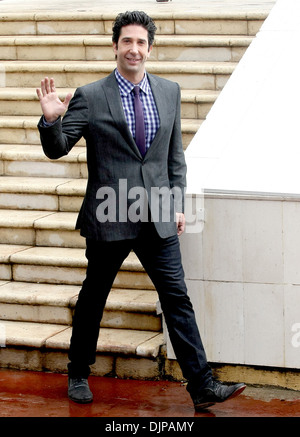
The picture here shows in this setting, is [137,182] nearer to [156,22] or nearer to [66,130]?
[66,130]

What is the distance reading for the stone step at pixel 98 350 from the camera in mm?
5895

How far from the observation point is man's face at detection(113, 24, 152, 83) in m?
5.13

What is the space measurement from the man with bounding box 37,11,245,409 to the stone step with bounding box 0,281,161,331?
84 cm

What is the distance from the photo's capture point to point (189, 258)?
5691 millimetres

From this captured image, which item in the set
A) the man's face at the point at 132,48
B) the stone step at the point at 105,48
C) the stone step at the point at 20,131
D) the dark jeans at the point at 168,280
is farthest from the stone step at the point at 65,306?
the stone step at the point at 105,48

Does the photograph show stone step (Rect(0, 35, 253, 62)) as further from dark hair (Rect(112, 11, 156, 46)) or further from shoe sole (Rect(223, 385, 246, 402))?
shoe sole (Rect(223, 385, 246, 402))

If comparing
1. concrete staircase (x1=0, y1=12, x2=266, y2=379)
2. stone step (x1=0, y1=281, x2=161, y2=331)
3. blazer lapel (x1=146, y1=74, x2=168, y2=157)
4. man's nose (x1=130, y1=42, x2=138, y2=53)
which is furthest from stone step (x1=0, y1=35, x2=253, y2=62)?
man's nose (x1=130, y1=42, x2=138, y2=53)

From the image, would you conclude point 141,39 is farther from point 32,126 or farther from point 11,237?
point 32,126

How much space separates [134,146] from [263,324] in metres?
1.33

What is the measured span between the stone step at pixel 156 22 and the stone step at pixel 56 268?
3.08 metres

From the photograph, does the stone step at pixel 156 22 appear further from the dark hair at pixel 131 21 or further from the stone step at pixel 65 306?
the dark hair at pixel 131 21

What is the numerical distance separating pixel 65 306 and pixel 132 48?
196 centimetres

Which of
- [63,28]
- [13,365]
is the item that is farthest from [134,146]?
[63,28]

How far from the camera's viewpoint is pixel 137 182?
523 centimetres
